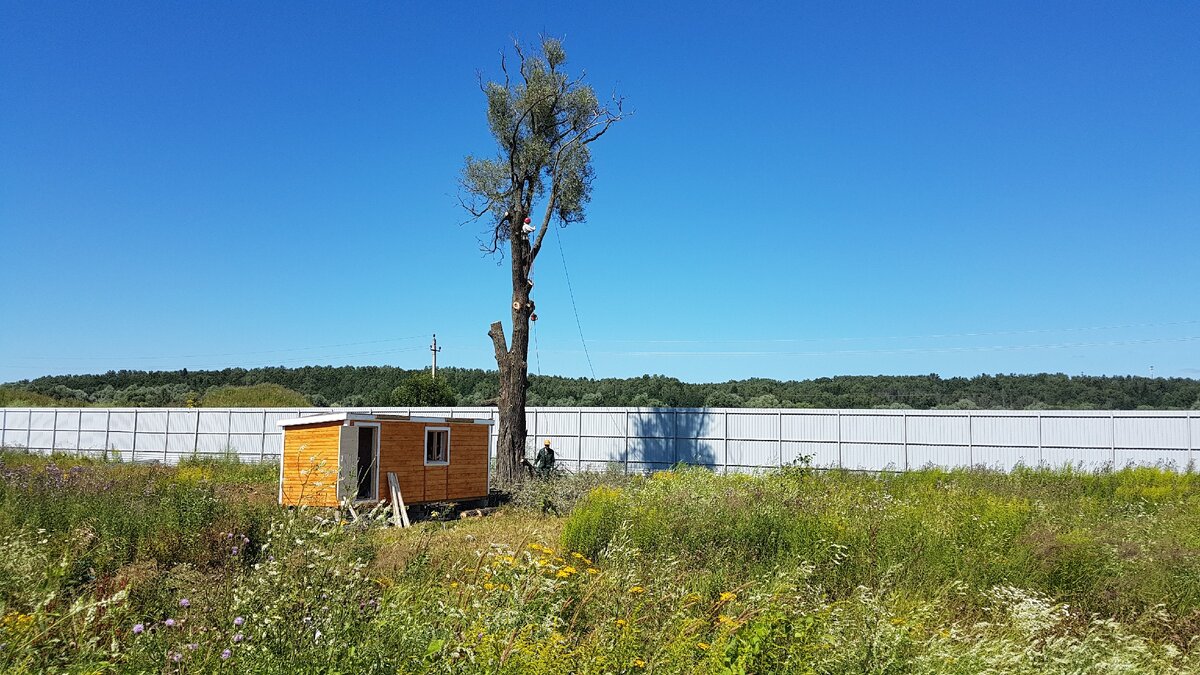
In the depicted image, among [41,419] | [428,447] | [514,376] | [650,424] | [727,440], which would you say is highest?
[514,376]

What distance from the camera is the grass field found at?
10.5ft

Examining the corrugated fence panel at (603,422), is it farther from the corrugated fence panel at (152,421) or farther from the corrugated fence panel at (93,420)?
the corrugated fence panel at (93,420)

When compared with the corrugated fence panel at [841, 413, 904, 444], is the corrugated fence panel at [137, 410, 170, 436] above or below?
below

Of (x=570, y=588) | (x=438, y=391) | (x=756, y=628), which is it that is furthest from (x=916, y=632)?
(x=438, y=391)

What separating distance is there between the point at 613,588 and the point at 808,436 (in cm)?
1685

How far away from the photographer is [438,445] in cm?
1559

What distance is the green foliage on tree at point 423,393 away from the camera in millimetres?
27391

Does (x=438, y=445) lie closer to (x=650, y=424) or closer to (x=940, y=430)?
(x=650, y=424)

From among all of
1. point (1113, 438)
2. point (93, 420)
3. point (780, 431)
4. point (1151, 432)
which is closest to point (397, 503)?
point (780, 431)

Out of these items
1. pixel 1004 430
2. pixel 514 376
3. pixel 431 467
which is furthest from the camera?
pixel 1004 430

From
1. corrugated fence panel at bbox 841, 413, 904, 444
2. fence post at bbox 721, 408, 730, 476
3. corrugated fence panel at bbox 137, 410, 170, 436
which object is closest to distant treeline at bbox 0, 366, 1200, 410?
corrugated fence panel at bbox 137, 410, 170, 436

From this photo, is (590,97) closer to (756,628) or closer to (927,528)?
(927,528)

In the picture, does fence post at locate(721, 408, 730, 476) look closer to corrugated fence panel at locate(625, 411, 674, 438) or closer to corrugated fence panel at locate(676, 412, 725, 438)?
corrugated fence panel at locate(676, 412, 725, 438)

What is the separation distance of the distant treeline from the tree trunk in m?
15.9
